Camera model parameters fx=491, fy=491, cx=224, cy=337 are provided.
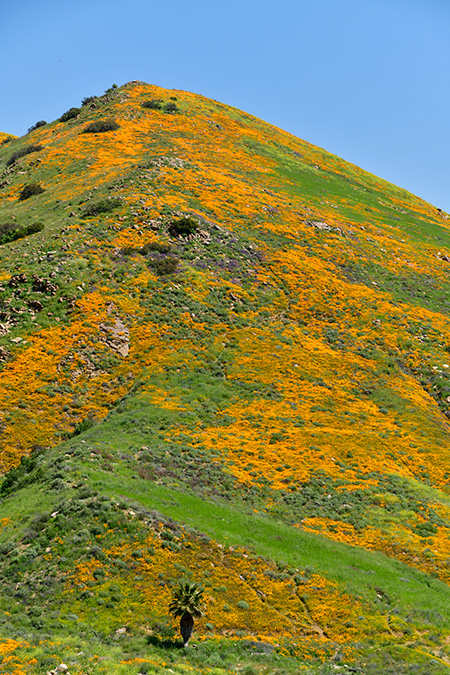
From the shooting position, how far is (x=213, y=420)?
44.2 metres

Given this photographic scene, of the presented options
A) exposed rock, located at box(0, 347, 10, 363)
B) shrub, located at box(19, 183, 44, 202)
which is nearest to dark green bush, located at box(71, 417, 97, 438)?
exposed rock, located at box(0, 347, 10, 363)

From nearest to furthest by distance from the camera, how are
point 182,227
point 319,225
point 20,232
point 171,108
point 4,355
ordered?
point 4,355
point 20,232
point 182,227
point 319,225
point 171,108

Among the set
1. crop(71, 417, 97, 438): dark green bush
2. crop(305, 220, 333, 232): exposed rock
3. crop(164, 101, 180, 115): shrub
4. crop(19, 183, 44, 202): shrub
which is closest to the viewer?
crop(71, 417, 97, 438): dark green bush

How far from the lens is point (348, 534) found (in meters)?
33.7

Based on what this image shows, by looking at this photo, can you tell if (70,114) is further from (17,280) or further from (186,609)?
(186,609)

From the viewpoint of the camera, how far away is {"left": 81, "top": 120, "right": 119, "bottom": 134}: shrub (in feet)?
334

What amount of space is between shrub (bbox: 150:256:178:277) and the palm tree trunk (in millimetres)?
45938

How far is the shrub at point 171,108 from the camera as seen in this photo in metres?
116

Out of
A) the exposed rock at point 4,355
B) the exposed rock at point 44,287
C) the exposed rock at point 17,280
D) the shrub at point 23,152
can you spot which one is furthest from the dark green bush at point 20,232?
the shrub at point 23,152

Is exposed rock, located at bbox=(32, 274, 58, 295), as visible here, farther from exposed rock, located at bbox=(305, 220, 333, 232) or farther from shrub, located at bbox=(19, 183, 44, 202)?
exposed rock, located at bbox=(305, 220, 333, 232)

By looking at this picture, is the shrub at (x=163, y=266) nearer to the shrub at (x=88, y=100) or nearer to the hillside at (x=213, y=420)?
the hillside at (x=213, y=420)

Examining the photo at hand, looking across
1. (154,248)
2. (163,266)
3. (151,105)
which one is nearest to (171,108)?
(151,105)

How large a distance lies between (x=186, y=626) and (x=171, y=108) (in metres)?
117

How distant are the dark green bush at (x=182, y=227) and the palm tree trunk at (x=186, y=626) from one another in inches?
2145
